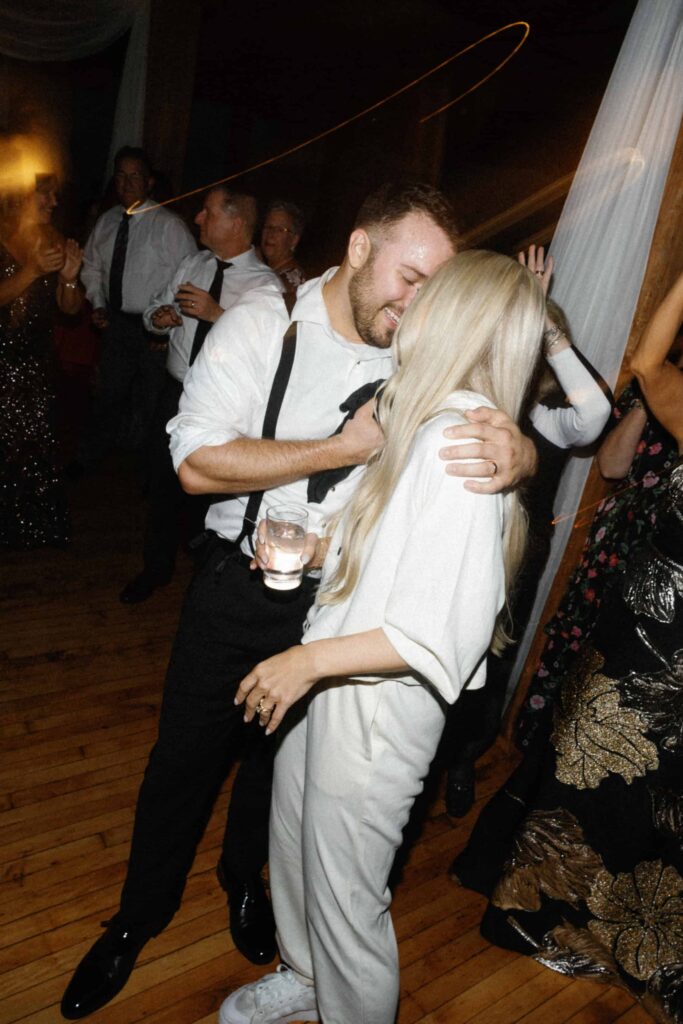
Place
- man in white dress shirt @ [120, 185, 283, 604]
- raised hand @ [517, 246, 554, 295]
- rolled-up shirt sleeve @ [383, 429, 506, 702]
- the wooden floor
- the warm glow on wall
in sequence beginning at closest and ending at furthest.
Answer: rolled-up shirt sleeve @ [383, 429, 506, 702], the wooden floor, raised hand @ [517, 246, 554, 295], the warm glow on wall, man in white dress shirt @ [120, 185, 283, 604]

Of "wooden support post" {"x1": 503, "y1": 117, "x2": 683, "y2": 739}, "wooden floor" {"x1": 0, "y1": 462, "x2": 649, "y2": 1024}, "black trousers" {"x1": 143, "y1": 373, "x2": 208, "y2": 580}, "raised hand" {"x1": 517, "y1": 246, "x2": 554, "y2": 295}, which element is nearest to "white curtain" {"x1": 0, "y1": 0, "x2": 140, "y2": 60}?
"black trousers" {"x1": 143, "y1": 373, "x2": 208, "y2": 580}

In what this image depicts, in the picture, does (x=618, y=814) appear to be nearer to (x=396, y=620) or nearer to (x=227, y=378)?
(x=396, y=620)

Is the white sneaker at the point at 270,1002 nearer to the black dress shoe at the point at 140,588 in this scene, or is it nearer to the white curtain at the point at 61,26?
the black dress shoe at the point at 140,588

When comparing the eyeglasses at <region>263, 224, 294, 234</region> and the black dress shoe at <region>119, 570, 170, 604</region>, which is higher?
the eyeglasses at <region>263, 224, 294, 234</region>

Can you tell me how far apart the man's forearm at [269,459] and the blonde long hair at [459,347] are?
0.65 ft

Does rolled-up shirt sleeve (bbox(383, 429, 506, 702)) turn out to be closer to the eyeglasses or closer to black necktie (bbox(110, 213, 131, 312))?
the eyeglasses

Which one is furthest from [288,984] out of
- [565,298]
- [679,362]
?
[565,298]

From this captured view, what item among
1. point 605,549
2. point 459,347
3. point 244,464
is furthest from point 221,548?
point 605,549

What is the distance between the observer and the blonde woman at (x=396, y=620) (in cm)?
117

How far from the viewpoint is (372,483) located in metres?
1.36

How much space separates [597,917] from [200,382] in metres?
1.86

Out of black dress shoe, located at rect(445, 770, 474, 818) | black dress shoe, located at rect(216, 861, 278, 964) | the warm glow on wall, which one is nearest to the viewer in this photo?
black dress shoe, located at rect(216, 861, 278, 964)

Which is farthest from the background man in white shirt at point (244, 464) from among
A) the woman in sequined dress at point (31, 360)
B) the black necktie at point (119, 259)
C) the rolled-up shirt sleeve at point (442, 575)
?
the black necktie at point (119, 259)

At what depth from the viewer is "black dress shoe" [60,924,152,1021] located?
163 centimetres
